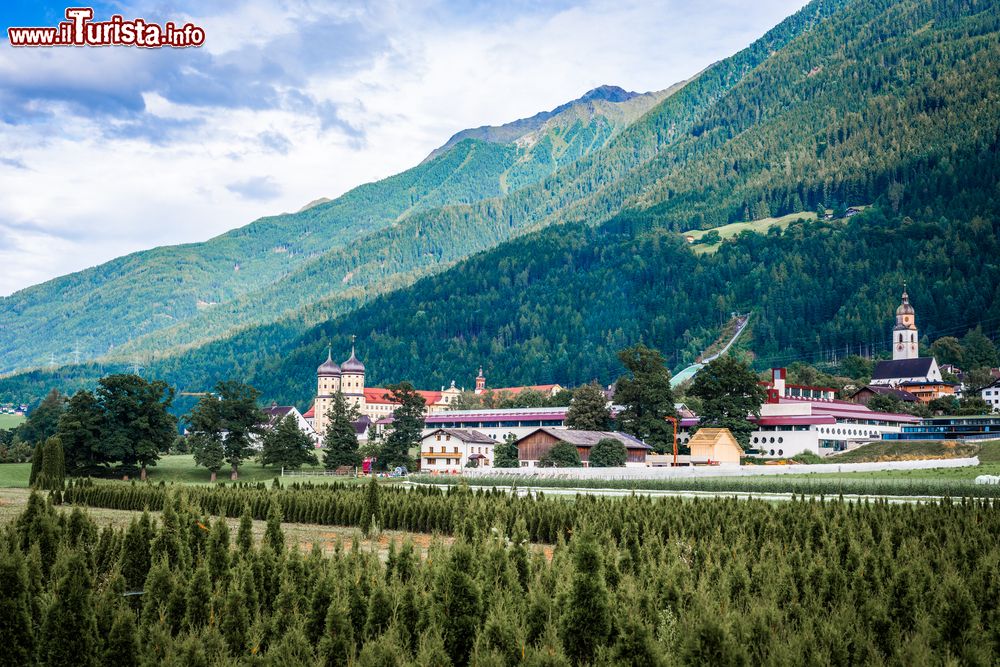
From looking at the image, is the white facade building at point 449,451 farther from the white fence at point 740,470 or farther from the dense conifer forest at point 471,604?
the dense conifer forest at point 471,604

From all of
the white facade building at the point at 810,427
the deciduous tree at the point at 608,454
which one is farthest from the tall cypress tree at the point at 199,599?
the white facade building at the point at 810,427

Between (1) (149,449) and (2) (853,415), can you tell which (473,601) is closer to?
(1) (149,449)

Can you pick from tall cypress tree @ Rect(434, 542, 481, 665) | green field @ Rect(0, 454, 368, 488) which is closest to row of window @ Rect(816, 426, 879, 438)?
green field @ Rect(0, 454, 368, 488)

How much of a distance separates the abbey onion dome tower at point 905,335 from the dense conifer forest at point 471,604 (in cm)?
16879

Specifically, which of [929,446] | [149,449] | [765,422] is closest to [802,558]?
[149,449]

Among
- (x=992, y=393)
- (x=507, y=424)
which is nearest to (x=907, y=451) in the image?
(x=507, y=424)

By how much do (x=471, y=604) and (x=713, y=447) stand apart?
74880 mm

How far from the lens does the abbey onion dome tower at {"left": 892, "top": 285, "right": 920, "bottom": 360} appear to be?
18550 cm

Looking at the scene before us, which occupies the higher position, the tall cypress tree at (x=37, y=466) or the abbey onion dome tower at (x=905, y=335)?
the abbey onion dome tower at (x=905, y=335)

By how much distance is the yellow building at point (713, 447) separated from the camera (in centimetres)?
8977

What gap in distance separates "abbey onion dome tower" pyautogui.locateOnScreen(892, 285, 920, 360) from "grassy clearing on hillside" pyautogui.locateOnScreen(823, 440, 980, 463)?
91.3 m

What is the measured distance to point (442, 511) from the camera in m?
42.9

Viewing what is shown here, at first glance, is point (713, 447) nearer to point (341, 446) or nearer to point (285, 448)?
point (341, 446)

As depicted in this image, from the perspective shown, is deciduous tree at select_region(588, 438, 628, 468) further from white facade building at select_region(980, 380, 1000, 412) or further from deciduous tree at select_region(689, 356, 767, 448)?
white facade building at select_region(980, 380, 1000, 412)
